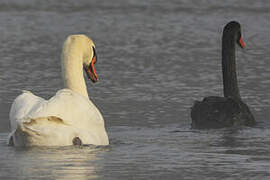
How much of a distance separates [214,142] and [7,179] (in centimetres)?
272

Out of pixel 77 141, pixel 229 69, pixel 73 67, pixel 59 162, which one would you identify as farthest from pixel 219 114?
pixel 59 162

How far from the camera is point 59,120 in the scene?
336 inches

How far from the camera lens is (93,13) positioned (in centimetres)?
2102

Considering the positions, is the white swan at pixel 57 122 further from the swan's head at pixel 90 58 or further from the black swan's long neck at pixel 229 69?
the black swan's long neck at pixel 229 69

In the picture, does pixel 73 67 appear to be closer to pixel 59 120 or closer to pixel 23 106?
pixel 23 106

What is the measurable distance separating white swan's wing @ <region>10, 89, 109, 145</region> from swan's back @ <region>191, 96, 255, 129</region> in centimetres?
179

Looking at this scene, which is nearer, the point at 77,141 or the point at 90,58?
the point at 77,141

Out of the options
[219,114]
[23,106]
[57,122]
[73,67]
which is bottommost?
[219,114]

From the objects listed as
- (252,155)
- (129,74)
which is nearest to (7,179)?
(252,155)

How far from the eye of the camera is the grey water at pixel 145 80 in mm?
7934

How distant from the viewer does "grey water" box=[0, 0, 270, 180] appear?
793 cm

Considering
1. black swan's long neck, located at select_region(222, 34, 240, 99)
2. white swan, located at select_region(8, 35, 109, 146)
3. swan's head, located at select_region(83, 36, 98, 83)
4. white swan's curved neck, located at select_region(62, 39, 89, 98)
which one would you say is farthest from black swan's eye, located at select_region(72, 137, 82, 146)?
black swan's long neck, located at select_region(222, 34, 240, 99)

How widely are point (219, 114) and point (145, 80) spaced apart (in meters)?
2.68

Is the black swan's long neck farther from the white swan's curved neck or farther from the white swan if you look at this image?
the white swan
